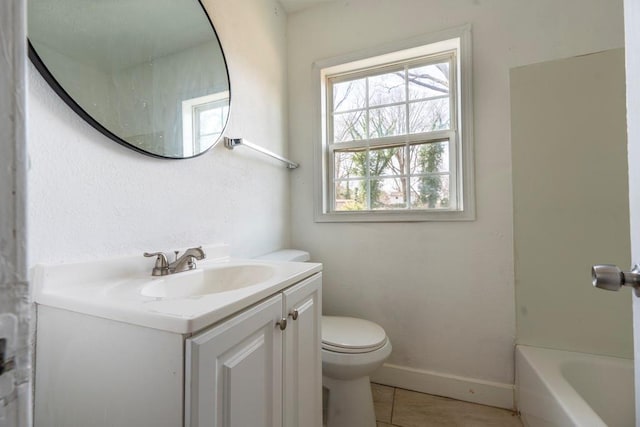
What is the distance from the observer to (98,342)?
547mm

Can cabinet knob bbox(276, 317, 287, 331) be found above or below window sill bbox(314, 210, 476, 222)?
below

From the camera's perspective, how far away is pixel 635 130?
48 centimetres

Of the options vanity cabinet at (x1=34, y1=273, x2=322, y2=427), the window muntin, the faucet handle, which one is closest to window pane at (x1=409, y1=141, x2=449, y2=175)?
the window muntin

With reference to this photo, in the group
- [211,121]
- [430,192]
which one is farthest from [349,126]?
[211,121]

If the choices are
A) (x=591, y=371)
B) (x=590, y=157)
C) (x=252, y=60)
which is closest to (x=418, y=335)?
(x=591, y=371)

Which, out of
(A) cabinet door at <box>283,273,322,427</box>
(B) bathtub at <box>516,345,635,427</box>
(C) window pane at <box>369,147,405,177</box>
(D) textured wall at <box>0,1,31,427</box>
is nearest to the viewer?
(D) textured wall at <box>0,1,31,427</box>

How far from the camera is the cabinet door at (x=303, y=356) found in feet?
2.57

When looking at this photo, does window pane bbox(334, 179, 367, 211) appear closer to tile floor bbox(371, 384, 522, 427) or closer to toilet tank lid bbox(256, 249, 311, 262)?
toilet tank lid bbox(256, 249, 311, 262)

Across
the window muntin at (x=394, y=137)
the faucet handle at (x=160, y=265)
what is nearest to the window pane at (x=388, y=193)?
the window muntin at (x=394, y=137)

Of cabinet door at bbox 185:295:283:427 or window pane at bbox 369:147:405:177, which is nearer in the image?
cabinet door at bbox 185:295:283:427

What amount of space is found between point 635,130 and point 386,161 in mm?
1242

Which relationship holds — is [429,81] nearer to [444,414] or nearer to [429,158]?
[429,158]

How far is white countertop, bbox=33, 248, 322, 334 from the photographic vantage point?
496 mm

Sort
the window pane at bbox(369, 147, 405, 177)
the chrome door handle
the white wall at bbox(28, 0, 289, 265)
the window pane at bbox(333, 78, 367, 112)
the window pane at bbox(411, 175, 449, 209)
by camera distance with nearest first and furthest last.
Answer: the chrome door handle
the white wall at bbox(28, 0, 289, 265)
the window pane at bbox(411, 175, 449, 209)
the window pane at bbox(369, 147, 405, 177)
the window pane at bbox(333, 78, 367, 112)
